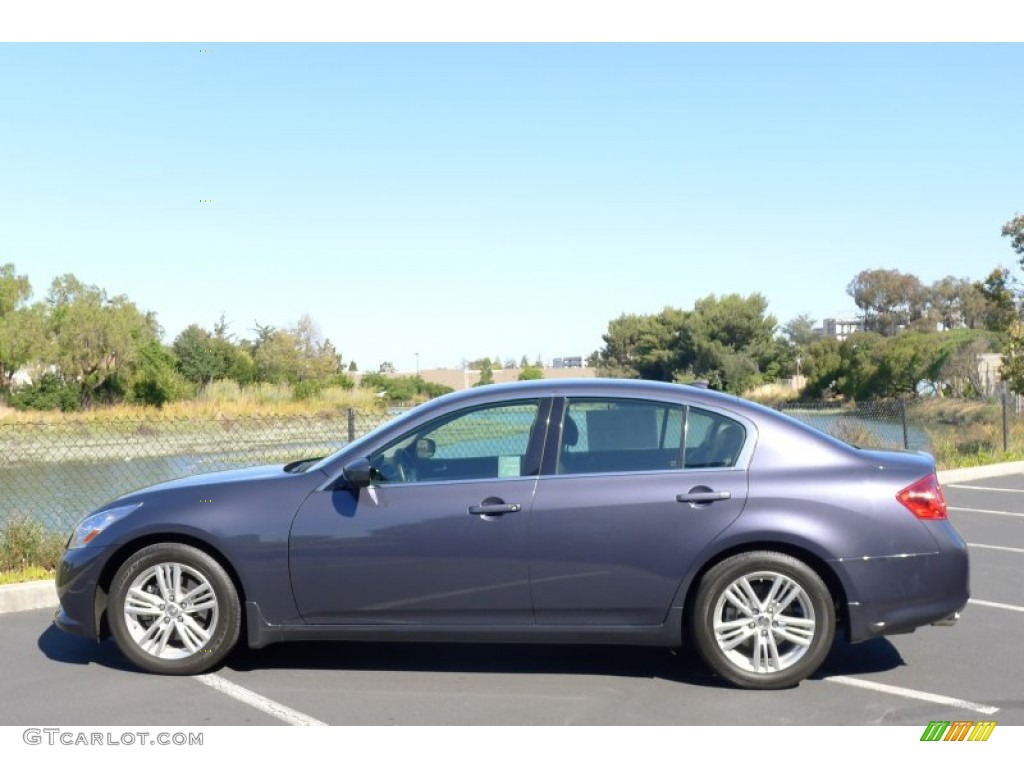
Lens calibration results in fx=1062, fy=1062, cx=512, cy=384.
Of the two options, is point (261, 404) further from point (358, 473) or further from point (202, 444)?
point (358, 473)

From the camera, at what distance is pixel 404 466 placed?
5695mm

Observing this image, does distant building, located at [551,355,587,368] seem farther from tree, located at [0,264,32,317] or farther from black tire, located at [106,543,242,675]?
black tire, located at [106,543,242,675]

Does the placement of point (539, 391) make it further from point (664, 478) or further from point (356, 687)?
point (356, 687)

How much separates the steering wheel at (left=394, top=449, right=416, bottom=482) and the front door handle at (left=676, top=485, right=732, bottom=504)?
141cm

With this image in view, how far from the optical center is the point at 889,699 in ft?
17.1

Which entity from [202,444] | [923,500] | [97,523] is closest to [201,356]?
[202,444]

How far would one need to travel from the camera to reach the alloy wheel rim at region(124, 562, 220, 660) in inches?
222

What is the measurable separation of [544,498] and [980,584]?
423 cm

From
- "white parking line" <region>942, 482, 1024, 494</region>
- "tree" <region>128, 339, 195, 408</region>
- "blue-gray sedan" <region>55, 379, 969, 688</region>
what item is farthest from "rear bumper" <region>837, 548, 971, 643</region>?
"tree" <region>128, 339, 195, 408</region>

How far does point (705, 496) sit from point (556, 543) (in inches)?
31.2

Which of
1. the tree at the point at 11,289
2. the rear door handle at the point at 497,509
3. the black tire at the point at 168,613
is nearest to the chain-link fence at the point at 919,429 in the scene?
the rear door handle at the point at 497,509

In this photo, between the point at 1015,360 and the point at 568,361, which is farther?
the point at 568,361
